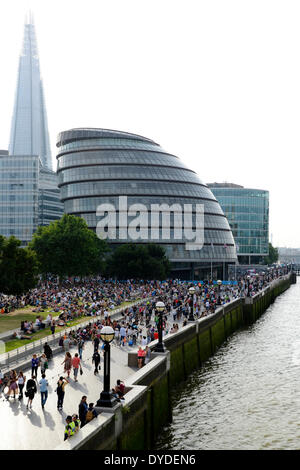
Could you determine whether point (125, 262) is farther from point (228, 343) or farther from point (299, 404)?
point (299, 404)

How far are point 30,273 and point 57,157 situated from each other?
243 feet

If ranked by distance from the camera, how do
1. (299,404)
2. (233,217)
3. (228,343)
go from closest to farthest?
(299,404), (228,343), (233,217)

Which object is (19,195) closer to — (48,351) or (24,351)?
(24,351)

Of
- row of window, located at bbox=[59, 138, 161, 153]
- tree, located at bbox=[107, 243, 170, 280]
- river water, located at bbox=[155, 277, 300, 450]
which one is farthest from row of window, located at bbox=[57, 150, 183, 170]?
river water, located at bbox=[155, 277, 300, 450]

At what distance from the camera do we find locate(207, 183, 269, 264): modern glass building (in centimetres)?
18725

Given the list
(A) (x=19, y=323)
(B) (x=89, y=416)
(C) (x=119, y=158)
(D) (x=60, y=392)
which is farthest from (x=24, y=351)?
(C) (x=119, y=158)

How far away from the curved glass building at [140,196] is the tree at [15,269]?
55.5 metres

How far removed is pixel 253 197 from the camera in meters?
190

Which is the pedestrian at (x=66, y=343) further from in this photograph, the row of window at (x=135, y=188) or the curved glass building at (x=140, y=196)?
the row of window at (x=135, y=188)

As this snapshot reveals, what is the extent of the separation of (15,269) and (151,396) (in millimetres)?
31326

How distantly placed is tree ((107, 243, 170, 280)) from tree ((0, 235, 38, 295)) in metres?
36.8

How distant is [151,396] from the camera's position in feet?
73.6

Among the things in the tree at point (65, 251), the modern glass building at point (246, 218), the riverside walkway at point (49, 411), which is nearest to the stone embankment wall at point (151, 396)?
the riverside walkway at point (49, 411)
